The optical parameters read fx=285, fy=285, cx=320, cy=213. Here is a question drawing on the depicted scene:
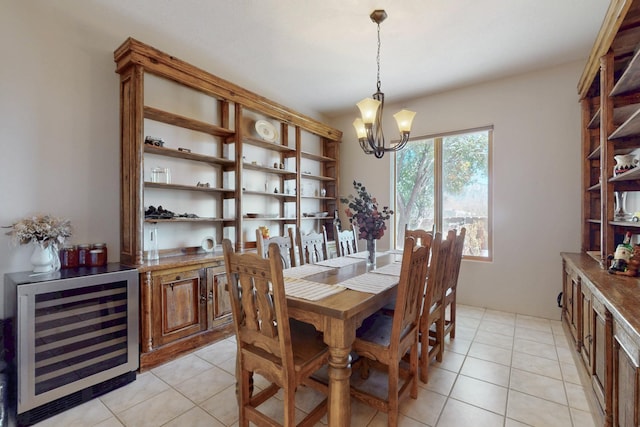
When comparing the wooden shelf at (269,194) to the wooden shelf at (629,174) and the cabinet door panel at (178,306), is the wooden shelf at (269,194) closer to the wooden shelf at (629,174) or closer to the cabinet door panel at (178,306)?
the cabinet door panel at (178,306)

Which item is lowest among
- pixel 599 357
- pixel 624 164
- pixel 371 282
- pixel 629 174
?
pixel 599 357

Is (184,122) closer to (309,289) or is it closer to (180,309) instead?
(180,309)

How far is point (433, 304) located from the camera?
2.11 m

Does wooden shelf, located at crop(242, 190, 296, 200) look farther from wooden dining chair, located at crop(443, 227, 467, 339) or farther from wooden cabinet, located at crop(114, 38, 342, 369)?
wooden dining chair, located at crop(443, 227, 467, 339)

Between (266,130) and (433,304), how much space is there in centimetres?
279

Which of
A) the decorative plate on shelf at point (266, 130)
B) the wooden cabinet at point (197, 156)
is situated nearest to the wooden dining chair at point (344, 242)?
the wooden cabinet at point (197, 156)

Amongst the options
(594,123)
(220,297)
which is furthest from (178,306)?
(594,123)

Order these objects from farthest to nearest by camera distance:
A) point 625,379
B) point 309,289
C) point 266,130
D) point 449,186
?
point 449,186, point 266,130, point 309,289, point 625,379

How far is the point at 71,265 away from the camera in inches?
84.1

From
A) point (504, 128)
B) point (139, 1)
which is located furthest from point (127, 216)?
point (504, 128)

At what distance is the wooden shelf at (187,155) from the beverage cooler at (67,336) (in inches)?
41.8

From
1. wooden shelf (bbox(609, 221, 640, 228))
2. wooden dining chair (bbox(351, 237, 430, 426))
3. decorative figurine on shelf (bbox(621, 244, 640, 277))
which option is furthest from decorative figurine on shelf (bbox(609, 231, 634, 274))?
wooden dining chair (bbox(351, 237, 430, 426))

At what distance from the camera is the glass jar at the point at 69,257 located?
2.11 m

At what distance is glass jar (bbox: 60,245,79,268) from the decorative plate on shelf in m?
2.20
